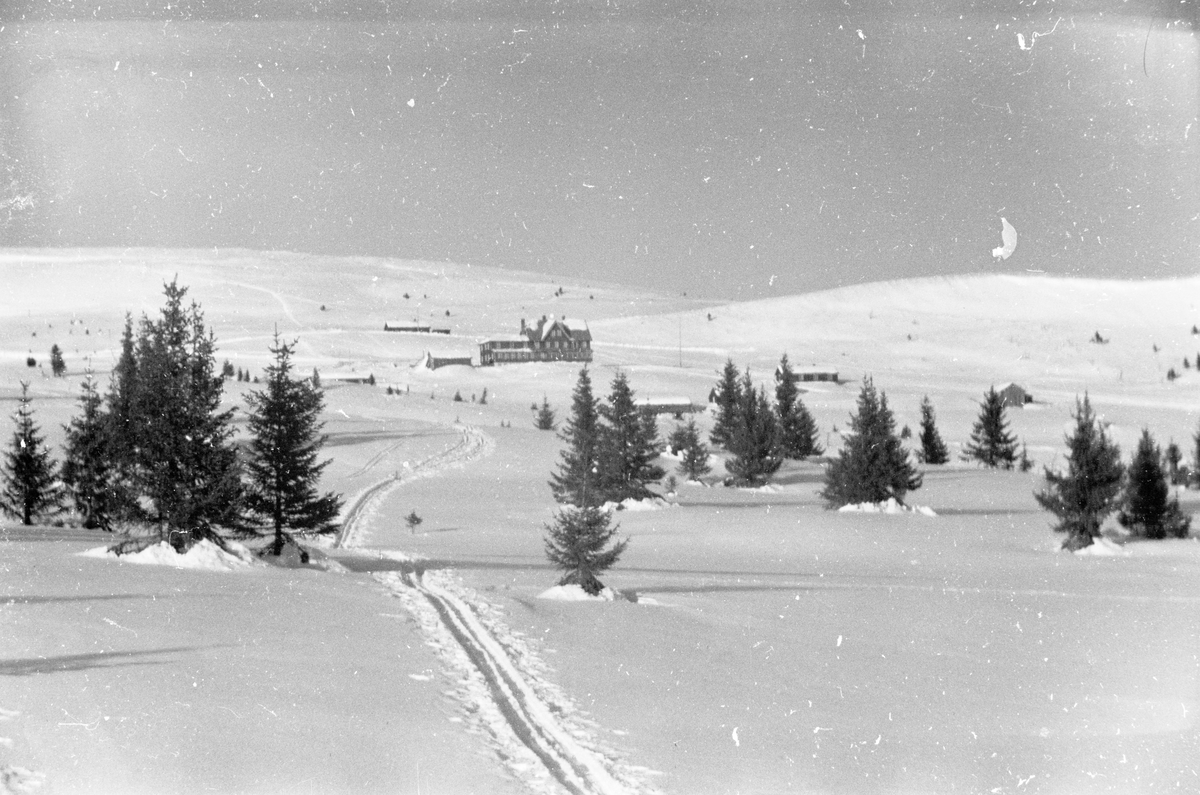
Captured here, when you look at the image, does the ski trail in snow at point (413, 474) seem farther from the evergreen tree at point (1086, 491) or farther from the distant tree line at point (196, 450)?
the evergreen tree at point (1086, 491)

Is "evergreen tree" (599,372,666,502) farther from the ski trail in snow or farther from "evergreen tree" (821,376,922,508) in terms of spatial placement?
the ski trail in snow

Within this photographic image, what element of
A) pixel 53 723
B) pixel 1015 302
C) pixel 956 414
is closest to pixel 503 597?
pixel 53 723

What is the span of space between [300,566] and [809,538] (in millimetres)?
17320

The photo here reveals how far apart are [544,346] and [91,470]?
320ft

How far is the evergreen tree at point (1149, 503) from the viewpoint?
36.2m

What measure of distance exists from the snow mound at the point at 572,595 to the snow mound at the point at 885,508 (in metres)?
22.6

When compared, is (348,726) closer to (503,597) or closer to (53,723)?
(53,723)

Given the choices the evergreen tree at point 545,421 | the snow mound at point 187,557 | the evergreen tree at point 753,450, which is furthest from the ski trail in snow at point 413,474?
the evergreen tree at point 753,450

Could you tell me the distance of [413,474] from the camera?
176 ft

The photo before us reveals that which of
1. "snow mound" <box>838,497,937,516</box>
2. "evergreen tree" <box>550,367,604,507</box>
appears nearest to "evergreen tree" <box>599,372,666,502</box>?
"evergreen tree" <box>550,367,604,507</box>

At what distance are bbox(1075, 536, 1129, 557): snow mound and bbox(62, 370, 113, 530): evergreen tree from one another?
26.6m

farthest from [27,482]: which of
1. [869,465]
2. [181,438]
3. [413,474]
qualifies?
[869,465]

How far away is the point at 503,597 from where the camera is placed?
2053 centimetres

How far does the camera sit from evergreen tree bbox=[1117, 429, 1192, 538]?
119 ft
